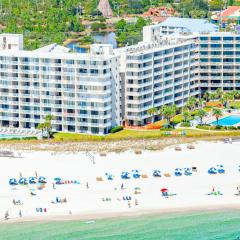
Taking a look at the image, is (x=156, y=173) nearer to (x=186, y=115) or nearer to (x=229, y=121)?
(x=186, y=115)

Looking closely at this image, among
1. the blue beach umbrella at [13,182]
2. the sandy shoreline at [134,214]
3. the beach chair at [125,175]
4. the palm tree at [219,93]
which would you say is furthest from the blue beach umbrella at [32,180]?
the palm tree at [219,93]

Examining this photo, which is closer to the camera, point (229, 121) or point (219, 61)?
point (229, 121)

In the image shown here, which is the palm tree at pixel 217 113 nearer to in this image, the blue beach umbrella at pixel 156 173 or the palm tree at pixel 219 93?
the palm tree at pixel 219 93

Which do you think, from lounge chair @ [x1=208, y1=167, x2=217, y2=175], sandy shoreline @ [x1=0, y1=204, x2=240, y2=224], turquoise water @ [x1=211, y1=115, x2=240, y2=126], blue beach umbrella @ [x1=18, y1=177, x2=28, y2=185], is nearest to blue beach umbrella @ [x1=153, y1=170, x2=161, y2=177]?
lounge chair @ [x1=208, y1=167, x2=217, y2=175]

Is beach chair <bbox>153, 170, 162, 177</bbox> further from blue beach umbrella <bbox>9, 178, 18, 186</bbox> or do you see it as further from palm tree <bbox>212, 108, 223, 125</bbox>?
palm tree <bbox>212, 108, 223, 125</bbox>

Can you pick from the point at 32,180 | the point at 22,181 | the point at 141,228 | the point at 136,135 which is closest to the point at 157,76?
the point at 136,135
